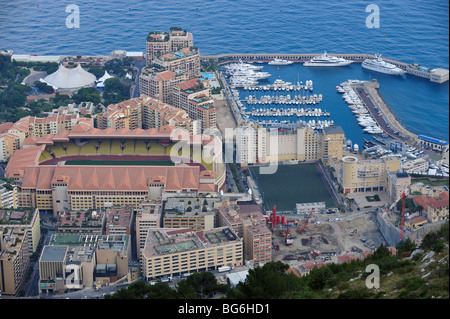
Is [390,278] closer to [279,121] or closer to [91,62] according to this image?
[279,121]

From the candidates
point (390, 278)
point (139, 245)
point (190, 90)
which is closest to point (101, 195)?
point (139, 245)

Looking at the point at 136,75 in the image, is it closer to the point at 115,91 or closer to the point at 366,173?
the point at 115,91

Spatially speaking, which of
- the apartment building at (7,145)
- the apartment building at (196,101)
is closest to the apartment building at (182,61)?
the apartment building at (196,101)

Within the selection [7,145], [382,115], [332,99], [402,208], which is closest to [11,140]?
[7,145]

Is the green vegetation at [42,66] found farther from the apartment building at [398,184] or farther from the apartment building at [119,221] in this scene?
the apartment building at [398,184]

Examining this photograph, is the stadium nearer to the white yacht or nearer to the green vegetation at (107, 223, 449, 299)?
the green vegetation at (107, 223, 449, 299)
